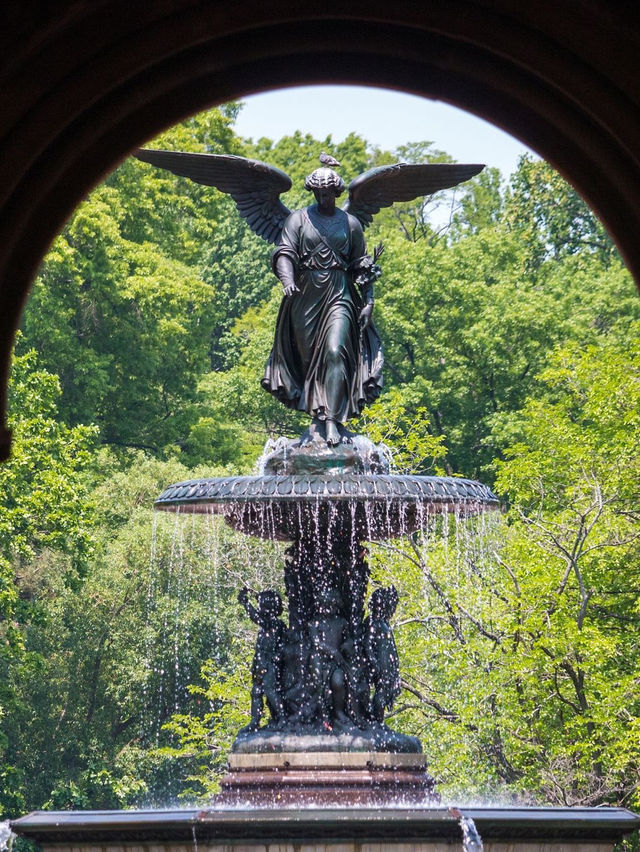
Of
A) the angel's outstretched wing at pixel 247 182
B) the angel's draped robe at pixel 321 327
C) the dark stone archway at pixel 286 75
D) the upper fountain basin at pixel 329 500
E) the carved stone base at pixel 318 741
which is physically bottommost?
the carved stone base at pixel 318 741

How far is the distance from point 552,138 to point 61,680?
94.6 ft

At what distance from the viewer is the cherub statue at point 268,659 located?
488 inches

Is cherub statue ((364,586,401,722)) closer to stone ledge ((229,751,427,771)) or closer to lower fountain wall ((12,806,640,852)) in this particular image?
stone ledge ((229,751,427,771))

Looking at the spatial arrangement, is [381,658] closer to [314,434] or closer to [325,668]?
[325,668]

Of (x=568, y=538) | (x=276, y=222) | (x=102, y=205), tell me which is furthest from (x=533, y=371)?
(x=276, y=222)

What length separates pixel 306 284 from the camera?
Result: 1323cm

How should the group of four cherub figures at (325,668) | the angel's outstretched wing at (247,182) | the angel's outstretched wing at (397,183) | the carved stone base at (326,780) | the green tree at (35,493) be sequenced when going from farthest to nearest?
the green tree at (35,493) → the angel's outstretched wing at (397,183) → the angel's outstretched wing at (247,182) → the group of four cherub figures at (325,668) → the carved stone base at (326,780)

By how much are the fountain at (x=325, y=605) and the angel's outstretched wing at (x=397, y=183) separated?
0.7 inches

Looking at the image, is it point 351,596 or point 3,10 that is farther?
point 351,596

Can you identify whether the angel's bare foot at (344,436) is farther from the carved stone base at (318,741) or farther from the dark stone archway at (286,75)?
the dark stone archway at (286,75)

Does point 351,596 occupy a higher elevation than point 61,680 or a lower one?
lower

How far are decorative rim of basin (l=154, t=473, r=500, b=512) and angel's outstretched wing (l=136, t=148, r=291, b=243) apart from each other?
9.02 ft

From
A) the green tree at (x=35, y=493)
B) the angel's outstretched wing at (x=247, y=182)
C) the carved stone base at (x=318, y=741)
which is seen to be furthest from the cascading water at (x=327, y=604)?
the green tree at (x=35, y=493)

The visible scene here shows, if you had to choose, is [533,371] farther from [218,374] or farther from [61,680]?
[61,680]
